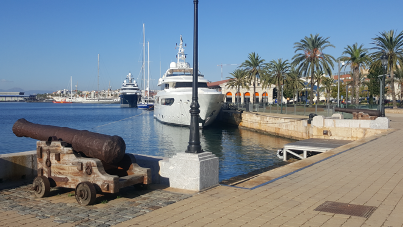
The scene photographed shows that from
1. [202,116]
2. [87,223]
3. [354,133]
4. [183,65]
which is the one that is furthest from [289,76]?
[87,223]

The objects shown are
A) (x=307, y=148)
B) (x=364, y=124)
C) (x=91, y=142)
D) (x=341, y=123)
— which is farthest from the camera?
(x=341, y=123)

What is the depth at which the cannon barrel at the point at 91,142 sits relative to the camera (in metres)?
5.92

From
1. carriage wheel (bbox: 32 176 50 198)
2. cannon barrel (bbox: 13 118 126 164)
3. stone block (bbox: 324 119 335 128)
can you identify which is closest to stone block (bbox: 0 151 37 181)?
cannon barrel (bbox: 13 118 126 164)

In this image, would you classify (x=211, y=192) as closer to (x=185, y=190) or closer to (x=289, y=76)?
(x=185, y=190)

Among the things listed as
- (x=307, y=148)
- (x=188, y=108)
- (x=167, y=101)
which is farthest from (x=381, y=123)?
(x=167, y=101)

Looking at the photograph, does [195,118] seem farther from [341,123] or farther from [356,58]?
[356,58]

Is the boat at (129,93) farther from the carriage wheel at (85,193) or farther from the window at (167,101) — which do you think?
the carriage wheel at (85,193)

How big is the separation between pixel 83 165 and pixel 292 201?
3532 millimetres

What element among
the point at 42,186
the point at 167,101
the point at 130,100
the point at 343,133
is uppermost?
the point at 130,100

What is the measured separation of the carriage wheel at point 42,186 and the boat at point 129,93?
373 feet

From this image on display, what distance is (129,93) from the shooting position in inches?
4658

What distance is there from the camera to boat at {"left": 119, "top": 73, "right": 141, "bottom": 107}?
11831 centimetres

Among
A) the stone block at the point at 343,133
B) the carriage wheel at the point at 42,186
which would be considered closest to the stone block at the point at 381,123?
the stone block at the point at 343,133

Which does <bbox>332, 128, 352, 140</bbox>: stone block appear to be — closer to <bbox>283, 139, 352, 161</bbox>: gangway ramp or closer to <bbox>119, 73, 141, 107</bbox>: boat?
<bbox>283, 139, 352, 161</bbox>: gangway ramp
